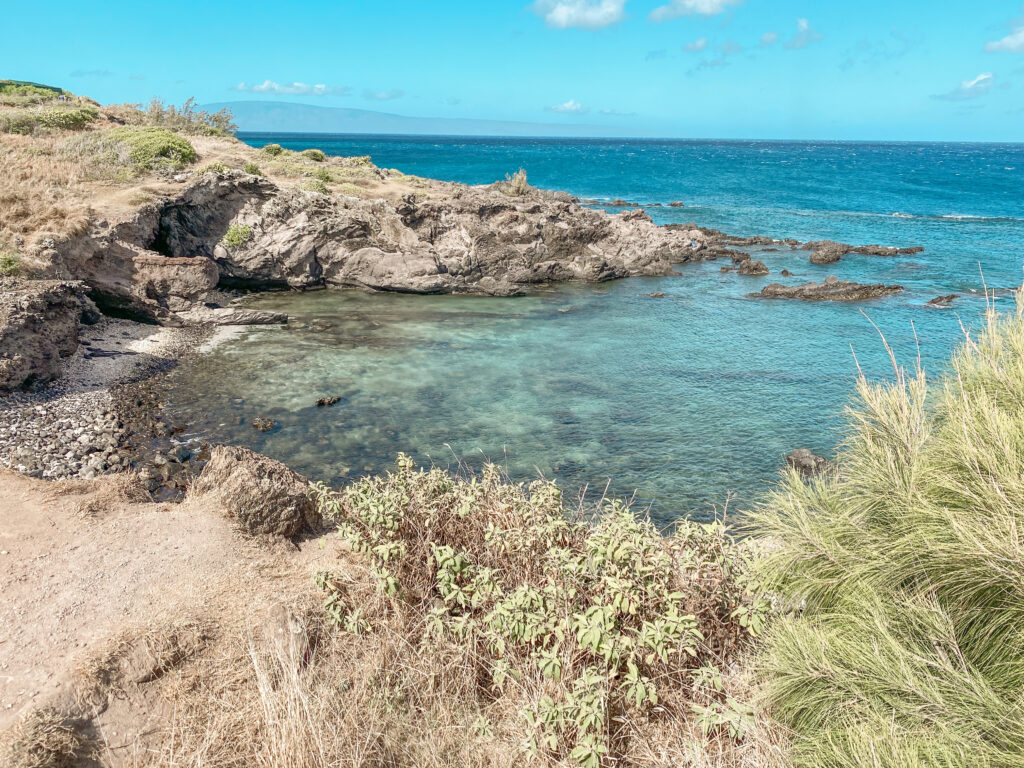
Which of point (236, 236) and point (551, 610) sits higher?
point (236, 236)

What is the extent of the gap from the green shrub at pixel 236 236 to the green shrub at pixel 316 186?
6.08 m

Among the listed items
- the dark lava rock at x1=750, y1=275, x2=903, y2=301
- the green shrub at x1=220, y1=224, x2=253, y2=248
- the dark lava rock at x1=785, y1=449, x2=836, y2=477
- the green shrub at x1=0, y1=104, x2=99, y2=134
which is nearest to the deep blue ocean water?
the dark lava rock at x1=785, y1=449, x2=836, y2=477

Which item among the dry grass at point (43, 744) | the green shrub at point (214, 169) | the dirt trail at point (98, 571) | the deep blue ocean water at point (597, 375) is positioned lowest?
Result: the deep blue ocean water at point (597, 375)

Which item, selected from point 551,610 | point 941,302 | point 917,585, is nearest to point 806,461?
point 551,610

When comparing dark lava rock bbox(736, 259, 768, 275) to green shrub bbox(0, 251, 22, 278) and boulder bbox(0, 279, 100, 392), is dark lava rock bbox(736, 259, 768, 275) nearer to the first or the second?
boulder bbox(0, 279, 100, 392)

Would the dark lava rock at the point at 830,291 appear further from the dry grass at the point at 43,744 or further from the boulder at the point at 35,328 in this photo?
the dry grass at the point at 43,744

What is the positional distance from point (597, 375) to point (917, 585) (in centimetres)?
1698

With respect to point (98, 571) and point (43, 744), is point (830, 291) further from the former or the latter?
point (43, 744)

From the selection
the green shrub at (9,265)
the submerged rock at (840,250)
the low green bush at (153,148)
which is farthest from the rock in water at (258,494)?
the submerged rock at (840,250)

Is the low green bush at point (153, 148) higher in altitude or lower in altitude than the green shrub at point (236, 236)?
higher

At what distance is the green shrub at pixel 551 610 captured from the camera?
5375mm

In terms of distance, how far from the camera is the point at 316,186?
34.8 meters

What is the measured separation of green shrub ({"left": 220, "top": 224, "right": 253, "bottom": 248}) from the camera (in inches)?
1133

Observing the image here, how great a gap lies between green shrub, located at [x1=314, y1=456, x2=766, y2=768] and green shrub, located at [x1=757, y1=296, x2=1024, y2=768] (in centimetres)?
→ 75
